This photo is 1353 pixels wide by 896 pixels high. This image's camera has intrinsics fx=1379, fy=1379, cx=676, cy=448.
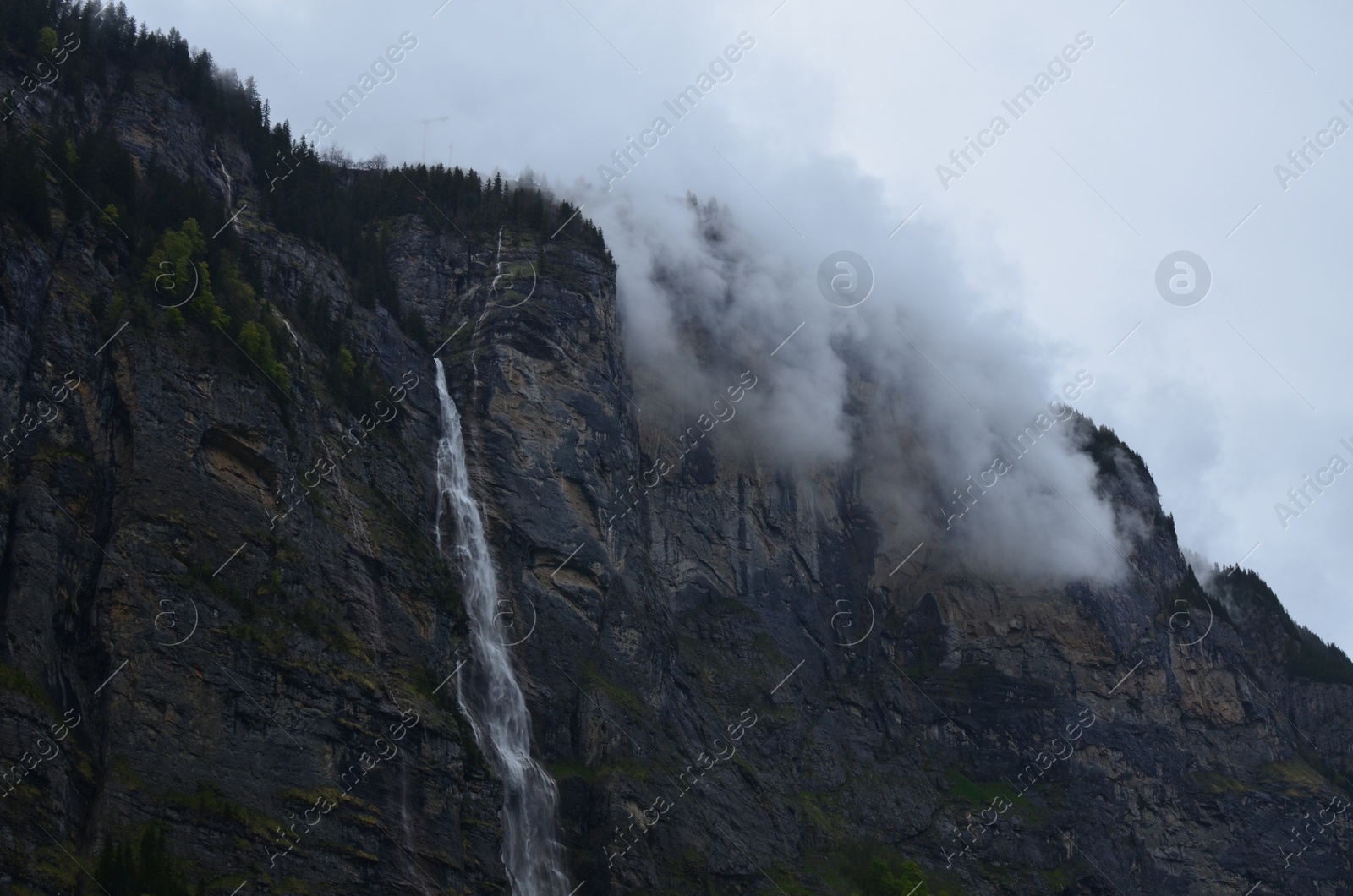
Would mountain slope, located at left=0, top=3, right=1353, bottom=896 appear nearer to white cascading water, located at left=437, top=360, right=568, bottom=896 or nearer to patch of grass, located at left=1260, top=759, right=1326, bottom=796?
patch of grass, located at left=1260, top=759, right=1326, bottom=796

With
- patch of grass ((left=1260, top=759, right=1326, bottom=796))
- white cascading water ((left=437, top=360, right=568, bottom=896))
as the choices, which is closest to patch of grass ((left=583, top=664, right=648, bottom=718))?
white cascading water ((left=437, top=360, right=568, bottom=896))

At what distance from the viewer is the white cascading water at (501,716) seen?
90188mm

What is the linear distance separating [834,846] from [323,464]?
53.2m

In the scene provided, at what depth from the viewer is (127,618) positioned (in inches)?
2916

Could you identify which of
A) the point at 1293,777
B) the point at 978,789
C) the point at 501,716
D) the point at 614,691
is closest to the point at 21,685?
the point at 501,716

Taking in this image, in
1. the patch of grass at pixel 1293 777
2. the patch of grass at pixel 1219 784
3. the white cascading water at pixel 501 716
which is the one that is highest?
the white cascading water at pixel 501 716

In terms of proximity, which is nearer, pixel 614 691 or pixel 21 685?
pixel 21 685

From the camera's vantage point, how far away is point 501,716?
→ 3799 inches

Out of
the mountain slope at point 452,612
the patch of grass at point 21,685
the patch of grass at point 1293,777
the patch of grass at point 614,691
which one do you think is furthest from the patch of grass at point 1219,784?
the patch of grass at point 21,685

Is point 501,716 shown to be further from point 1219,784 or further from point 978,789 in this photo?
point 1219,784

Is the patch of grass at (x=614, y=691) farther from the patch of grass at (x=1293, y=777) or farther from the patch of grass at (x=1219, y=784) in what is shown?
the patch of grass at (x=1293, y=777)

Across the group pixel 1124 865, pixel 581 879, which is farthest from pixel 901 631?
pixel 581 879

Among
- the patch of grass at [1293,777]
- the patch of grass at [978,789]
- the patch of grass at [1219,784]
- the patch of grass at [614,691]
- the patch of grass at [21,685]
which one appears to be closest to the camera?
the patch of grass at [21,685]

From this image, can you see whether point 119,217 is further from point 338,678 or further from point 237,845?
point 237,845
